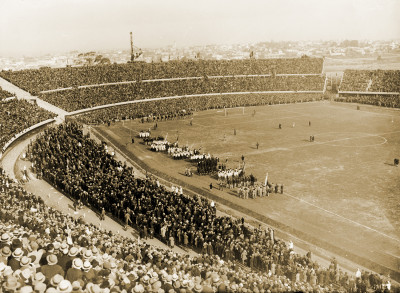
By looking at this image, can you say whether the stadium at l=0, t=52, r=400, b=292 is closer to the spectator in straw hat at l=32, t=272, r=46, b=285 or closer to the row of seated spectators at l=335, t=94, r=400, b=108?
the spectator in straw hat at l=32, t=272, r=46, b=285

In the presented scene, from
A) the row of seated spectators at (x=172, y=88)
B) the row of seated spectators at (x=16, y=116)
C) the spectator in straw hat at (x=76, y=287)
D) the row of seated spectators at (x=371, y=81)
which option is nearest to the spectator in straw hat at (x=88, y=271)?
the spectator in straw hat at (x=76, y=287)

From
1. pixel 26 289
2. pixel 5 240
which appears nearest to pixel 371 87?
pixel 5 240

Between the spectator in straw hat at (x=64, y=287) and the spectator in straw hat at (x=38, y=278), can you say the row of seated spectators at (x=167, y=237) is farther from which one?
the spectator in straw hat at (x=64, y=287)

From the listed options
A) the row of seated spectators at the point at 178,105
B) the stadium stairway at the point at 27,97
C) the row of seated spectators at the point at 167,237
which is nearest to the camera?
the row of seated spectators at the point at 167,237

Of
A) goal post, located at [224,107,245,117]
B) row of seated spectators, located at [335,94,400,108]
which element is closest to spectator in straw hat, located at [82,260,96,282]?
goal post, located at [224,107,245,117]

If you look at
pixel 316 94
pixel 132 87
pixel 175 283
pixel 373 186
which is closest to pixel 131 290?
pixel 175 283

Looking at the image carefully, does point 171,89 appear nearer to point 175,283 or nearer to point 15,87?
point 15,87

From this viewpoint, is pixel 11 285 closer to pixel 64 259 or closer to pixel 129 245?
pixel 64 259
